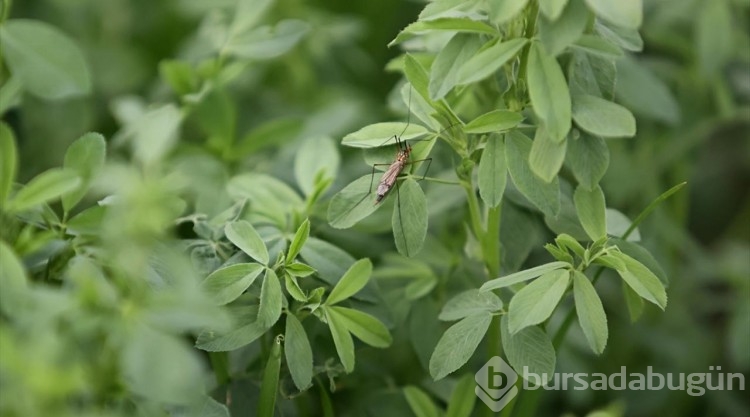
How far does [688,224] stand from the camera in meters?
1.89

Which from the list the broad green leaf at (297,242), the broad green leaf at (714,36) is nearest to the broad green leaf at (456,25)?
the broad green leaf at (297,242)

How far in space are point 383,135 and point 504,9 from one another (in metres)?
0.21

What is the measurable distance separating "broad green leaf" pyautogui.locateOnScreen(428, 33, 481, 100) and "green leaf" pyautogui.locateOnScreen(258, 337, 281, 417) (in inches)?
12.6

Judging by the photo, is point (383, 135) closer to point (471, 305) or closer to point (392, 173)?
point (392, 173)

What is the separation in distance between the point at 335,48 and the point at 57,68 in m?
0.80

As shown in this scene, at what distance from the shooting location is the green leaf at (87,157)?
89 cm

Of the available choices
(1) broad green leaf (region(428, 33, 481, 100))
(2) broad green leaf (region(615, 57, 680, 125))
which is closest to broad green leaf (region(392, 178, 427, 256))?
(1) broad green leaf (region(428, 33, 481, 100))

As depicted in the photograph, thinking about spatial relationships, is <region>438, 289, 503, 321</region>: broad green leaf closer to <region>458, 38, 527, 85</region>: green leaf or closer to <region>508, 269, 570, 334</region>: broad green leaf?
<region>508, 269, 570, 334</region>: broad green leaf

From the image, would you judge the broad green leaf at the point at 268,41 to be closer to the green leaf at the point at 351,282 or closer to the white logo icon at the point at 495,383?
the green leaf at the point at 351,282

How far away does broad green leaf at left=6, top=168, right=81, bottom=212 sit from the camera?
822 mm

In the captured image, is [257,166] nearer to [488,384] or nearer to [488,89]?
[488,89]

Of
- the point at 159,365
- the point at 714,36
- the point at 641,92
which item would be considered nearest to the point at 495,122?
the point at 159,365

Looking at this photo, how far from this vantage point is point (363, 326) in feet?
3.15

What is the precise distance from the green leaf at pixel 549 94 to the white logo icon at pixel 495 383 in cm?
32
